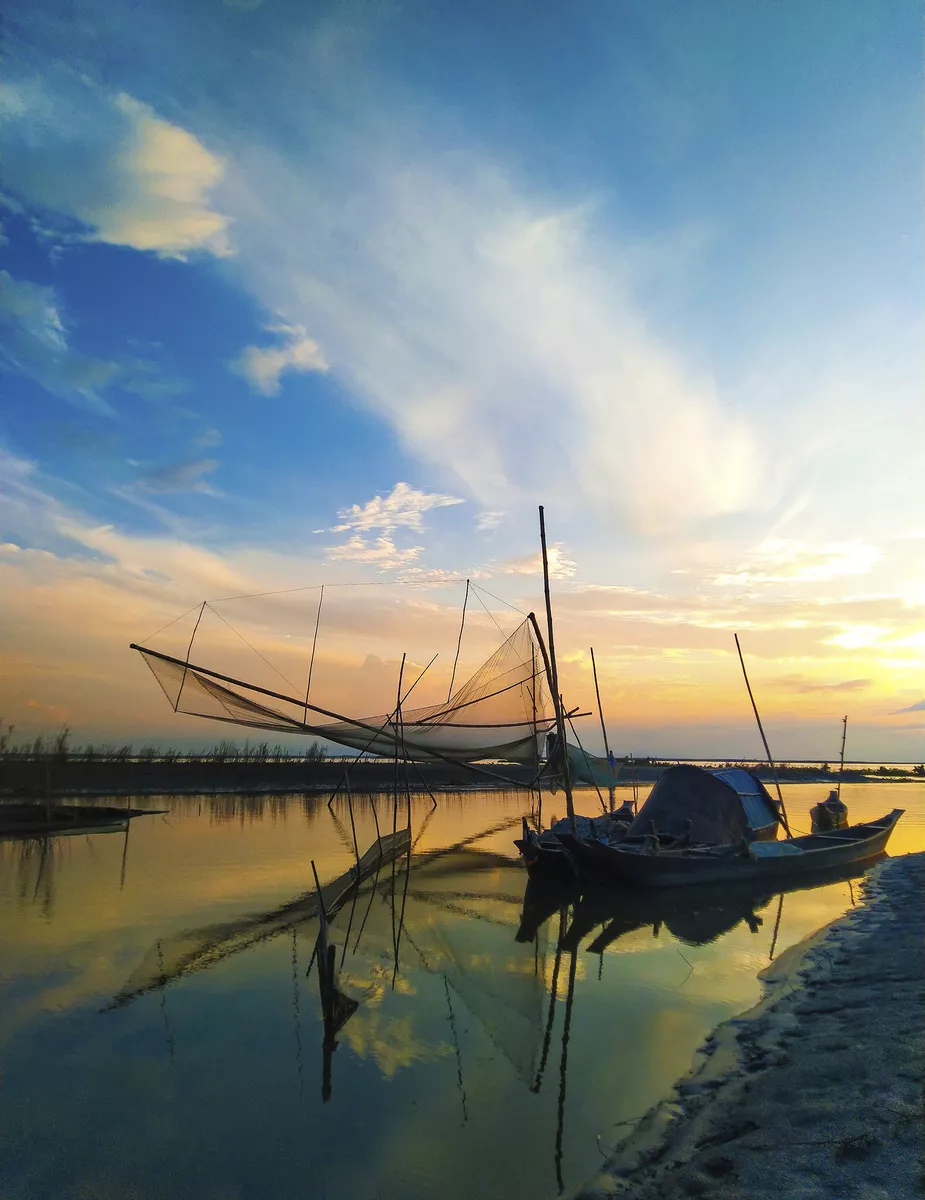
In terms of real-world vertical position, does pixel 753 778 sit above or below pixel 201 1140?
above

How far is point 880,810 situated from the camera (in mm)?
35094

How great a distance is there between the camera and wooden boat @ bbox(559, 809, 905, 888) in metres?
13.4

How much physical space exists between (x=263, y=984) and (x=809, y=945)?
781 cm

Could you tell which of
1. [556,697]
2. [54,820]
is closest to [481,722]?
[556,697]

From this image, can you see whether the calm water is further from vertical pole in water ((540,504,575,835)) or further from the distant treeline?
the distant treeline

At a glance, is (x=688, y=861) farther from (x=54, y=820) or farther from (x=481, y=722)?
(x=54, y=820)

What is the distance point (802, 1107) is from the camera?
15.6 feet

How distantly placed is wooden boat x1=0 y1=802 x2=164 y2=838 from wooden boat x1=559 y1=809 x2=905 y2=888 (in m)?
18.3

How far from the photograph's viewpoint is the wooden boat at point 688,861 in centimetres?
1338

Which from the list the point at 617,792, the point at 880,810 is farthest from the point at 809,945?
the point at 617,792

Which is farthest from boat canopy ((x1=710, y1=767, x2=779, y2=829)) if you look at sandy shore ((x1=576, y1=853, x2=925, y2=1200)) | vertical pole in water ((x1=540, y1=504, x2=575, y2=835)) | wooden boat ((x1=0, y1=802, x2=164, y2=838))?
wooden boat ((x1=0, y1=802, x2=164, y2=838))

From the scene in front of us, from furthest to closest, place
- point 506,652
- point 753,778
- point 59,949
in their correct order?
point 753,778 < point 506,652 < point 59,949

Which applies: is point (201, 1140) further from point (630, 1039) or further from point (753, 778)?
point (753, 778)

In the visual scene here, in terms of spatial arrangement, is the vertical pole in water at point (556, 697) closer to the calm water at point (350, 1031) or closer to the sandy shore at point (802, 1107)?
the calm water at point (350, 1031)
